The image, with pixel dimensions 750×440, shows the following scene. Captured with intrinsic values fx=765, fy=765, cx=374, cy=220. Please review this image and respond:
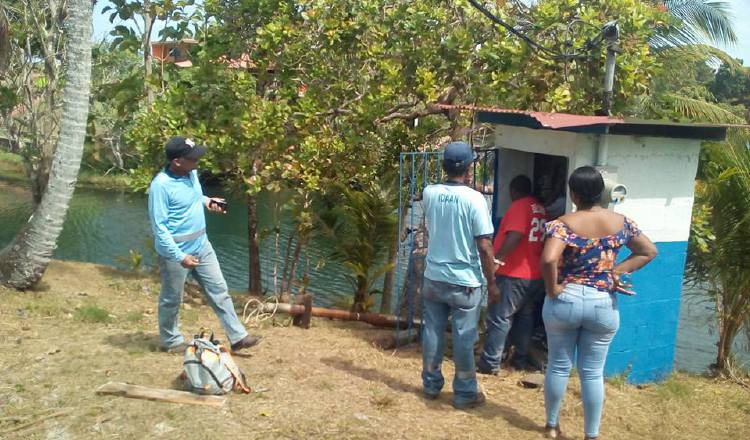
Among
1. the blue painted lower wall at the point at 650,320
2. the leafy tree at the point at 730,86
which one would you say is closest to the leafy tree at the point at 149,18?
the blue painted lower wall at the point at 650,320

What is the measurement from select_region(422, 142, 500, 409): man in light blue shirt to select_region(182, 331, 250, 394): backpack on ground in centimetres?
132

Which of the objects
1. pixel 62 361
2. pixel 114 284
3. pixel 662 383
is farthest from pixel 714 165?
pixel 114 284

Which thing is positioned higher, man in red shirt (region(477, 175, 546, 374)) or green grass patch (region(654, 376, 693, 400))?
man in red shirt (region(477, 175, 546, 374))

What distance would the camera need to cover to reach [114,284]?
30.8ft

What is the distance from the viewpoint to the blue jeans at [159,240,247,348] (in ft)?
18.2

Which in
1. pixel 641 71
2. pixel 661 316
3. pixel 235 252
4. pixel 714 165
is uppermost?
pixel 641 71

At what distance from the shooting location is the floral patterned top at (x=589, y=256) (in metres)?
4.30

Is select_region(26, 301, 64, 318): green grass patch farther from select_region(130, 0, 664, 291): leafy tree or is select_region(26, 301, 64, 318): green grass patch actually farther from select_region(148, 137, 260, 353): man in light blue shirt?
select_region(130, 0, 664, 291): leafy tree

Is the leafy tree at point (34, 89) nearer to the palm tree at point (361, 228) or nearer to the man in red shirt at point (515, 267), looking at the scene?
the palm tree at point (361, 228)

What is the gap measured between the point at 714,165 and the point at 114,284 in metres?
6.88

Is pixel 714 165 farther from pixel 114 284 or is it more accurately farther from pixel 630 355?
pixel 114 284

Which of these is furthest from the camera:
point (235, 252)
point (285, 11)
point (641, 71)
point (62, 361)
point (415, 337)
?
point (235, 252)

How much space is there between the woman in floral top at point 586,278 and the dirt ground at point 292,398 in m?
0.63

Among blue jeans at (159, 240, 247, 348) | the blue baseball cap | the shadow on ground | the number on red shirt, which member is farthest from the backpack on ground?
the number on red shirt
